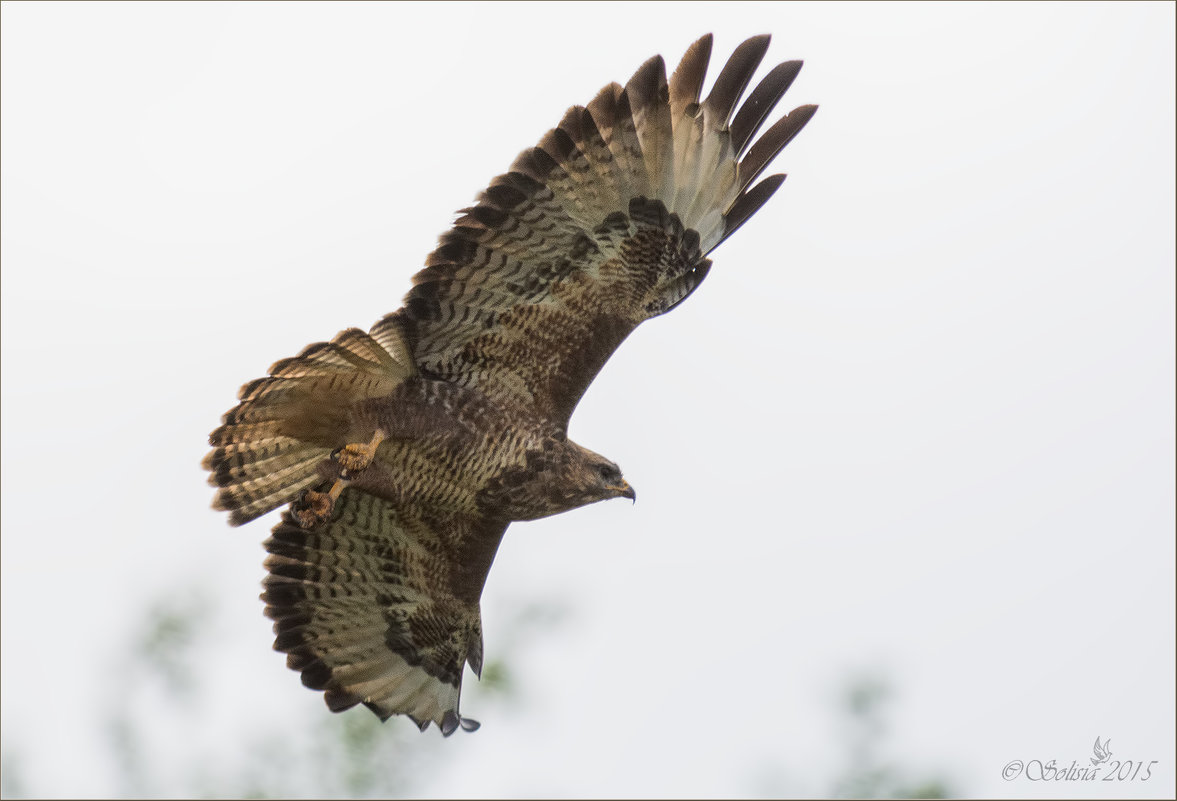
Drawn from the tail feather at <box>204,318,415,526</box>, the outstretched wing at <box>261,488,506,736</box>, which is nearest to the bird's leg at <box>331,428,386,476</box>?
the tail feather at <box>204,318,415,526</box>

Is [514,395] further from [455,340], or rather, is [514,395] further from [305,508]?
[305,508]

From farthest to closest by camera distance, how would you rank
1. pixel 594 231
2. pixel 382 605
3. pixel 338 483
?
pixel 382 605 < pixel 338 483 < pixel 594 231

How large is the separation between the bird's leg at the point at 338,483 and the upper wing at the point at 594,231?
0.49 m

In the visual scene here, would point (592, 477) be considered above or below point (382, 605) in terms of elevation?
above

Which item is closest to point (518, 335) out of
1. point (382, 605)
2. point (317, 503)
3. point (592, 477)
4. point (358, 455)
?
point (592, 477)

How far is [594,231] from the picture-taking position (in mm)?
7863

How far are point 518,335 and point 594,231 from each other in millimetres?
648

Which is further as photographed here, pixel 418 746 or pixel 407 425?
pixel 418 746

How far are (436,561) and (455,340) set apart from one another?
1371 millimetres

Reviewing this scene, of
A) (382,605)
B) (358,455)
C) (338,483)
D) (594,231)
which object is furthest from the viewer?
(382,605)

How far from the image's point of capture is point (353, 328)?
760 cm

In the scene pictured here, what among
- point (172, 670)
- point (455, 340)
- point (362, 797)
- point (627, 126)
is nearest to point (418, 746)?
point (362, 797)

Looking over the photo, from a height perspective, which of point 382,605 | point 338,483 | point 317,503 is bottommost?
point 382,605

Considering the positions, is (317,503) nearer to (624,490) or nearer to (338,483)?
(338,483)
